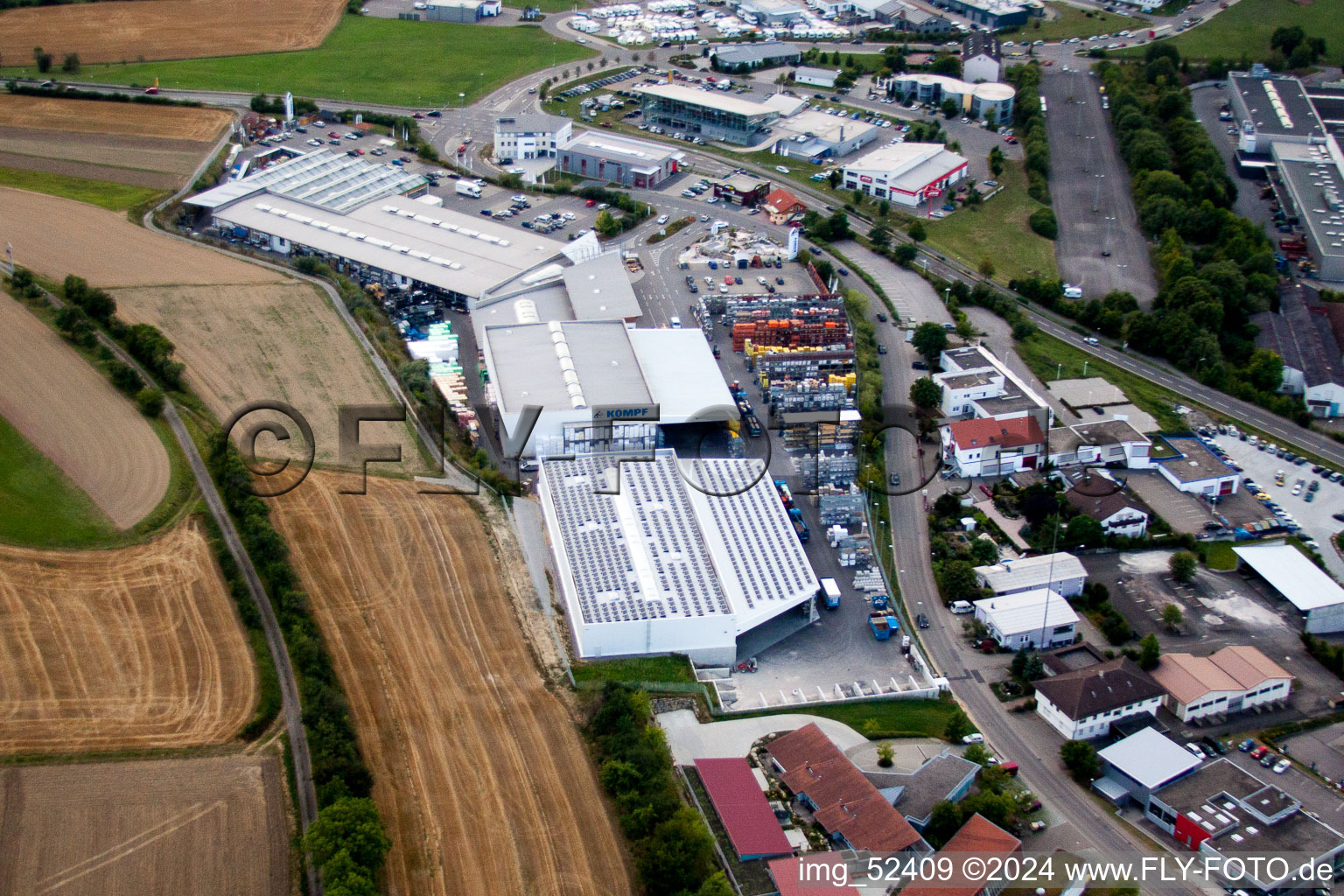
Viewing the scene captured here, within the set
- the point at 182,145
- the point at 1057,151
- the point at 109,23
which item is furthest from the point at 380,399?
the point at 109,23

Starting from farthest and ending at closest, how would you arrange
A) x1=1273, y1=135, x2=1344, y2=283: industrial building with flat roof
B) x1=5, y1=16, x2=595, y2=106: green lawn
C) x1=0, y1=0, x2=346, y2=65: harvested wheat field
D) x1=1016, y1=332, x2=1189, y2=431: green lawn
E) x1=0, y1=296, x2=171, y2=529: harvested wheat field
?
x1=0, y1=0, x2=346, y2=65: harvested wheat field < x1=5, y1=16, x2=595, y2=106: green lawn < x1=1273, y1=135, x2=1344, y2=283: industrial building with flat roof < x1=1016, y1=332, x2=1189, y2=431: green lawn < x1=0, y1=296, x2=171, y2=529: harvested wheat field

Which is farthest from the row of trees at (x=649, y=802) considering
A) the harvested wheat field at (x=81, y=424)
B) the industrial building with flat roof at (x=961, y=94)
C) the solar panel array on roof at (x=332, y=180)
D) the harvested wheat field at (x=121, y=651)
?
the industrial building with flat roof at (x=961, y=94)

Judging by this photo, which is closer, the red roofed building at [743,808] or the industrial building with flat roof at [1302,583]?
the red roofed building at [743,808]

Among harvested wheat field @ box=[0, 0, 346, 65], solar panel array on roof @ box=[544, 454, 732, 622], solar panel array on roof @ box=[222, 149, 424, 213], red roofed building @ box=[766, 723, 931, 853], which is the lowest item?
red roofed building @ box=[766, 723, 931, 853]

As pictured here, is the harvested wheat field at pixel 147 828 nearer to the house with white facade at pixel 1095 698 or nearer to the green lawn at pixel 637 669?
the green lawn at pixel 637 669

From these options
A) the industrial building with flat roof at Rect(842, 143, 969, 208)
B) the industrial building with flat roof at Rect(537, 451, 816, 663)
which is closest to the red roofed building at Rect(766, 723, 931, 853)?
the industrial building with flat roof at Rect(537, 451, 816, 663)

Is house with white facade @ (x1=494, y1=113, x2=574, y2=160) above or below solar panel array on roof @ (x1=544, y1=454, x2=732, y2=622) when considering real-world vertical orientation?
above

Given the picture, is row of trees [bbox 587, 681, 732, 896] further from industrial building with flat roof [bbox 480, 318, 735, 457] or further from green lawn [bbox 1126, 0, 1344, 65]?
green lawn [bbox 1126, 0, 1344, 65]
